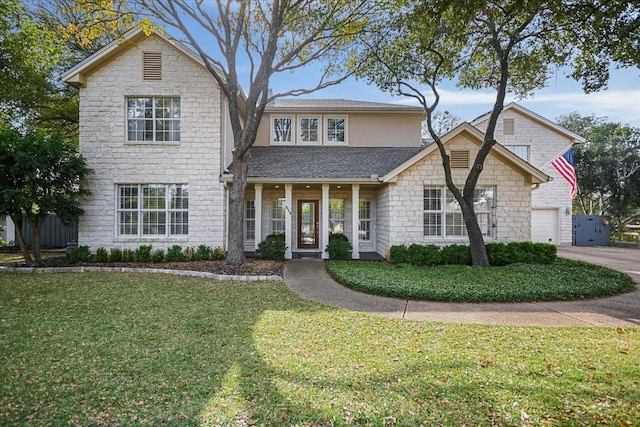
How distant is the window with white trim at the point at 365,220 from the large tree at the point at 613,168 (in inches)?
726

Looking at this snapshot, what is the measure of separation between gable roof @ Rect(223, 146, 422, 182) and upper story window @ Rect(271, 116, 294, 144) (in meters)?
0.57

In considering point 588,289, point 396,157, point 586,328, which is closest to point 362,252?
point 396,157

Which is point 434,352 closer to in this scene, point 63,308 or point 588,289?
point 588,289

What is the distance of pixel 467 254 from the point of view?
11047 millimetres

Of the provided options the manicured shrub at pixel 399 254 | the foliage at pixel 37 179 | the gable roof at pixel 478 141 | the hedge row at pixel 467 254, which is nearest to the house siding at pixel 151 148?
the foliage at pixel 37 179

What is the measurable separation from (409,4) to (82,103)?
11.7 meters

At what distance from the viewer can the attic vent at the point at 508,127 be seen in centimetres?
1817

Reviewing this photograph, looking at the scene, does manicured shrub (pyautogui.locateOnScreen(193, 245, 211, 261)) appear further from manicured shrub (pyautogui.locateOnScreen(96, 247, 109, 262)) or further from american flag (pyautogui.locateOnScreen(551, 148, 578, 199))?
american flag (pyautogui.locateOnScreen(551, 148, 578, 199))

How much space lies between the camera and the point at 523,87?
36.9 ft

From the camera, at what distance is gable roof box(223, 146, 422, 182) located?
11.6m

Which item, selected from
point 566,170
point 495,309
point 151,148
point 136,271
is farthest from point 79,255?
point 566,170

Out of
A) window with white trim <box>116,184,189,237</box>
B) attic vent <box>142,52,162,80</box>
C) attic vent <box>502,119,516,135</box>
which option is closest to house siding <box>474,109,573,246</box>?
attic vent <box>502,119,516,135</box>

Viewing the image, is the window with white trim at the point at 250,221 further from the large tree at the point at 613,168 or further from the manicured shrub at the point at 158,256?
the large tree at the point at 613,168

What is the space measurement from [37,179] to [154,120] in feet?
13.2
